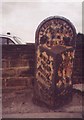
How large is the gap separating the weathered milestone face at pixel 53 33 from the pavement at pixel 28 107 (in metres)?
1.30

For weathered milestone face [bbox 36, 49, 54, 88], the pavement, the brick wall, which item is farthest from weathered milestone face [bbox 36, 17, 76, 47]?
the pavement

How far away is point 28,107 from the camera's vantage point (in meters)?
5.12

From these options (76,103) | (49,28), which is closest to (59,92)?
(76,103)

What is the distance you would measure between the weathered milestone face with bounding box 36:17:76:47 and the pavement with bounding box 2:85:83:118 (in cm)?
130

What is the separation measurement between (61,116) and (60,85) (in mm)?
715

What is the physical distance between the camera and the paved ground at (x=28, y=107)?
4.64 m

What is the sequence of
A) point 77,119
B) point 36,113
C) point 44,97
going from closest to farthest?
1. point 77,119
2. point 36,113
3. point 44,97

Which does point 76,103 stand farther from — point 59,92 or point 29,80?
point 29,80

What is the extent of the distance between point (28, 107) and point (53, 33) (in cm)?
161

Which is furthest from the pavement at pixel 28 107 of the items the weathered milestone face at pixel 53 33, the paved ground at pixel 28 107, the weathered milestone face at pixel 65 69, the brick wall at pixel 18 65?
the weathered milestone face at pixel 53 33

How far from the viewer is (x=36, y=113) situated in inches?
187

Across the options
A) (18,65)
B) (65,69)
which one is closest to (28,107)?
(65,69)

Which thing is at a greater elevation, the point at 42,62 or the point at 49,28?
the point at 49,28

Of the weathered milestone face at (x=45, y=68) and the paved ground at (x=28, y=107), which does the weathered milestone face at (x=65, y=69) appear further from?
the paved ground at (x=28, y=107)
